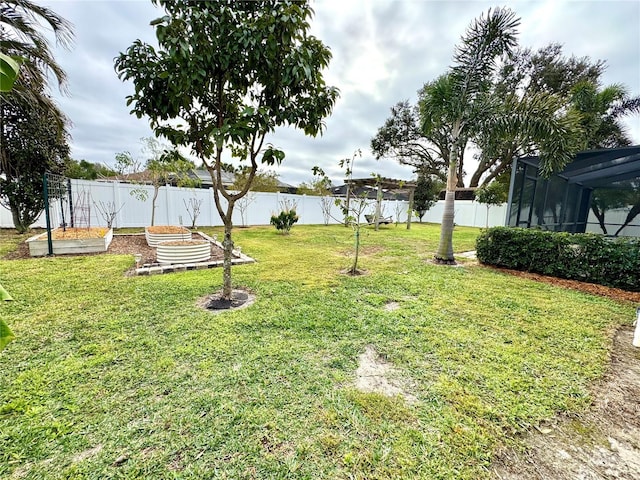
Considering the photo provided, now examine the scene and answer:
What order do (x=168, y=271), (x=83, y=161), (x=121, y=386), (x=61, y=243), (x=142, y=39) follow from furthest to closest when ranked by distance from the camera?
(x=83, y=161) < (x=61, y=243) < (x=168, y=271) < (x=142, y=39) < (x=121, y=386)

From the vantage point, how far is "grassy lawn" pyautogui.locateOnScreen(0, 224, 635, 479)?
4.96ft

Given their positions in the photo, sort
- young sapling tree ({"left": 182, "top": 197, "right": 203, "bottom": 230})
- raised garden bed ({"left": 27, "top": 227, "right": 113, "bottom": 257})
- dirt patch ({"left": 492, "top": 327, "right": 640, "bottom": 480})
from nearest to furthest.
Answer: dirt patch ({"left": 492, "top": 327, "right": 640, "bottom": 480})
raised garden bed ({"left": 27, "top": 227, "right": 113, "bottom": 257})
young sapling tree ({"left": 182, "top": 197, "right": 203, "bottom": 230})

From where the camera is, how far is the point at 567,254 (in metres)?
5.04

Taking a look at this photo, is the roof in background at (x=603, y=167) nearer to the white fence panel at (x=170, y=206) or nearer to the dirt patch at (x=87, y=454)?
the white fence panel at (x=170, y=206)

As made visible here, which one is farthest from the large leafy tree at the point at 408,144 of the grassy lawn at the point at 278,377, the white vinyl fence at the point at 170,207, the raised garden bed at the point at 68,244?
the raised garden bed at the point at 68,244

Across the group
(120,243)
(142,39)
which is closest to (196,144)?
(142,39)

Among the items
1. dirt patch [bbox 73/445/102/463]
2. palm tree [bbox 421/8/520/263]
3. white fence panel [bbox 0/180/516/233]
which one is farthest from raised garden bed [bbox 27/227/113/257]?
palm tree [bbox 421/8/520/263]

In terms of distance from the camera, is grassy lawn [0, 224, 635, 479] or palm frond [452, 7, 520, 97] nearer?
grassy lawn [0, 224, 635, 479]

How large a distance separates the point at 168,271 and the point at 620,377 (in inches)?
231

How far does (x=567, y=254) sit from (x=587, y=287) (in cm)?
65

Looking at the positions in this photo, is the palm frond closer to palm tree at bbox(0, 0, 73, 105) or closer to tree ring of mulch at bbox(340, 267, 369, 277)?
tree ring of mulch at bbox(340, 267, 369, 277)

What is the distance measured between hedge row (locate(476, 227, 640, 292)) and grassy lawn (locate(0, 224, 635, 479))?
94cm

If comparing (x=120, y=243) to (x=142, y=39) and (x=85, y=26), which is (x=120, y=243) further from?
(x=142, y=39)

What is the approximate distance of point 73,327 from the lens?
2863mm
